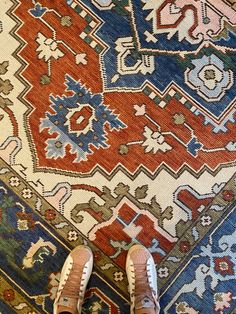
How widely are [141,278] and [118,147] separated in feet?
1.33

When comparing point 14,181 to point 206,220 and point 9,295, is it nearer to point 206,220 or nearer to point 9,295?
point 9,295

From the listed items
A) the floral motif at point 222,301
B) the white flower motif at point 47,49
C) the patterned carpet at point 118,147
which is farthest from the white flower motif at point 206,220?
the white flower motif at point 47,49

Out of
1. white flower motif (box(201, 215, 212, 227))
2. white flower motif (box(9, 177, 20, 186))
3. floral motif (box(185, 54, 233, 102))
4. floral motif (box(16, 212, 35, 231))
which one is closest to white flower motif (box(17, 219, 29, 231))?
floral motif (box(16, 212, 35, 231))

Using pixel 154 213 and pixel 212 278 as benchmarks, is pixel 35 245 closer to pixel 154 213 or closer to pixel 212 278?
pixel 154 213

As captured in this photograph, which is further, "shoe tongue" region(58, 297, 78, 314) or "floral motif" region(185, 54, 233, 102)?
"floral motif" region(185, 54, 233, 102)

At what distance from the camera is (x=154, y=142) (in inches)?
60.9

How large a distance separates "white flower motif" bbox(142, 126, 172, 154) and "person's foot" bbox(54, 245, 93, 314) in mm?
364

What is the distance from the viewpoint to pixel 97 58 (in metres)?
1.57

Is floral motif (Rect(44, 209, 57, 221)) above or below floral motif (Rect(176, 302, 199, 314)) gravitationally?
below

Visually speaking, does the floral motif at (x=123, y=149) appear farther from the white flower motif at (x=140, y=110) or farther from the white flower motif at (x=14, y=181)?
the white flower motif at (x=14, y=181)

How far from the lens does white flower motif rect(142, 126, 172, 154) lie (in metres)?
1.54

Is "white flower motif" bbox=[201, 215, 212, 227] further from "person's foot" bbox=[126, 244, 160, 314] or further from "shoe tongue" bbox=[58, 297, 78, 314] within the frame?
"shoe tongue" bbox=[58, 297, 78, 314]

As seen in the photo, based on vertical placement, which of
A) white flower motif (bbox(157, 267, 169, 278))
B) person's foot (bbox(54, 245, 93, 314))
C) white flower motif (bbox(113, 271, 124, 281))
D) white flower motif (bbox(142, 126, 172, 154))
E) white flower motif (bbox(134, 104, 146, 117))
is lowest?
person's foot (bbox(54, 245, 93, 314))

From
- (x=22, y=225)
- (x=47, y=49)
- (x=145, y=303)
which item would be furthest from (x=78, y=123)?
(x=145, y=303)
